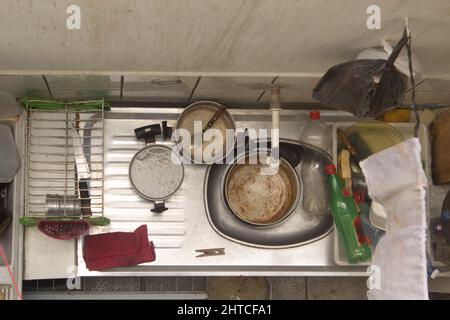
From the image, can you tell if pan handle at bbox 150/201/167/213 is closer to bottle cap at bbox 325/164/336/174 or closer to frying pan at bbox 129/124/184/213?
frying pan at bbox 129/124/184/213

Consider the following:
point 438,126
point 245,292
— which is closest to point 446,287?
point 438,126

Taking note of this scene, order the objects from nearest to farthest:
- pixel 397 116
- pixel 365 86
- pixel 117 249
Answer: pixel 365 86
pixel 117 249
pixel 397 116

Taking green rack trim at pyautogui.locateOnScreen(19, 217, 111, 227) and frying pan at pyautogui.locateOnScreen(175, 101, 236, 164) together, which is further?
frying pan at pyautogui.locateOnScreen(175, 101, 236, 164)

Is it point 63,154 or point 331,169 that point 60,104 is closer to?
point 63,154

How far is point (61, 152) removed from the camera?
6.72ft

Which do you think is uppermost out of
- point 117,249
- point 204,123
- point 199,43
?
point 199,43

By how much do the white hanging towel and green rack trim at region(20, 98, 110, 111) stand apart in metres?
1.08

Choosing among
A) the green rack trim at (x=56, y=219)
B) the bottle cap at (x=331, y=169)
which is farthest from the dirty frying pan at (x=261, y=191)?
the green rack trim at (x=56, y=219)

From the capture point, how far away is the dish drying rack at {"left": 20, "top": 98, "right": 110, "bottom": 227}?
78.4 inches

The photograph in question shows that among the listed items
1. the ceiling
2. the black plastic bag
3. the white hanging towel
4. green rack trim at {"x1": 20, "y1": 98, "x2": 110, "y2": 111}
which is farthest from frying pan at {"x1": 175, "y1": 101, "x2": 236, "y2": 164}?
the white hanging towel

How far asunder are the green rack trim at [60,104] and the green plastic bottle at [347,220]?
3.08 feet

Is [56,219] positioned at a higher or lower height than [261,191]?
lower

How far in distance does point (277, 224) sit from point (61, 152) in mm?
916

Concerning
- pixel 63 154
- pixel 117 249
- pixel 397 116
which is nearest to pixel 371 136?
pixel 397 116
